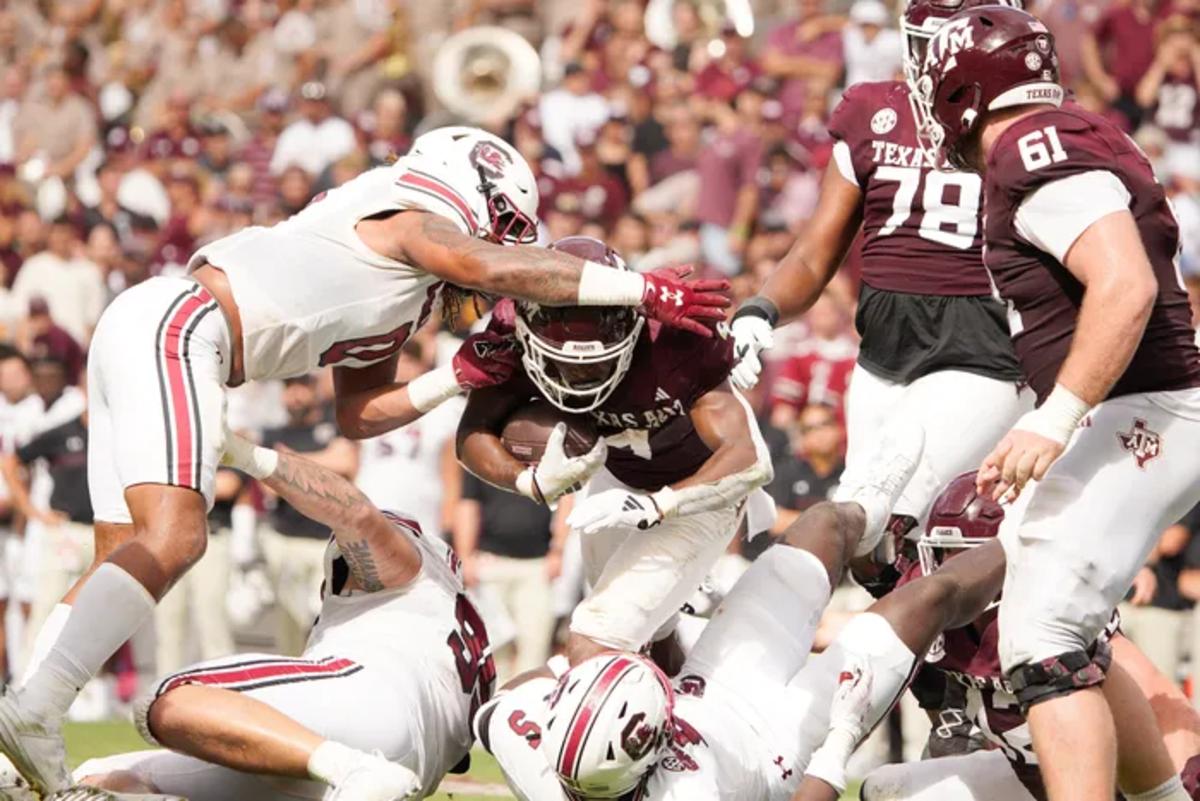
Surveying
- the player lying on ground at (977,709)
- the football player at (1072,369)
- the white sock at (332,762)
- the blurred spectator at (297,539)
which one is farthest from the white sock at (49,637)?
the blurred spectator at (297,539)

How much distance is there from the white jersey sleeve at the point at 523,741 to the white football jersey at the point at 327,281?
1.54m

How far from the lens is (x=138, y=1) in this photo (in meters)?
17.8

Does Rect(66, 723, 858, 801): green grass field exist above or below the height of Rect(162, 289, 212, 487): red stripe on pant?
A: below

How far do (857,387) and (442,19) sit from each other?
954 centimetres

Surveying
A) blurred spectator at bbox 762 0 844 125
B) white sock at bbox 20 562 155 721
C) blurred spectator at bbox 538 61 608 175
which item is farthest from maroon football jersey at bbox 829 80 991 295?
blurred spectator at bbox 538 61 608 175

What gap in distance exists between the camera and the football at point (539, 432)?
5.77m

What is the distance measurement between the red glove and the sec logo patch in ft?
3.91

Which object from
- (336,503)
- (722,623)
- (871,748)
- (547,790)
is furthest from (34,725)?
(871,748)

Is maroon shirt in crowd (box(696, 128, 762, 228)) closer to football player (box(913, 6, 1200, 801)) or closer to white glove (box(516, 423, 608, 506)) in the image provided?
white glove (box(516, 423, 608, 506))

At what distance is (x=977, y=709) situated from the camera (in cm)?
552

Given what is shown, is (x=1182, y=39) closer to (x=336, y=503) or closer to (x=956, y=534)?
(x=956, y=534)

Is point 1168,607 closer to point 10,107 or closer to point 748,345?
point 748,345

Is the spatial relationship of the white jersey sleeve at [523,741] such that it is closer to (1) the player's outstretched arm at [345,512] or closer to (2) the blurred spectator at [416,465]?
(1) the player's outstretched arm at [345,512]

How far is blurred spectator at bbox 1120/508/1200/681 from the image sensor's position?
916 centimetres
